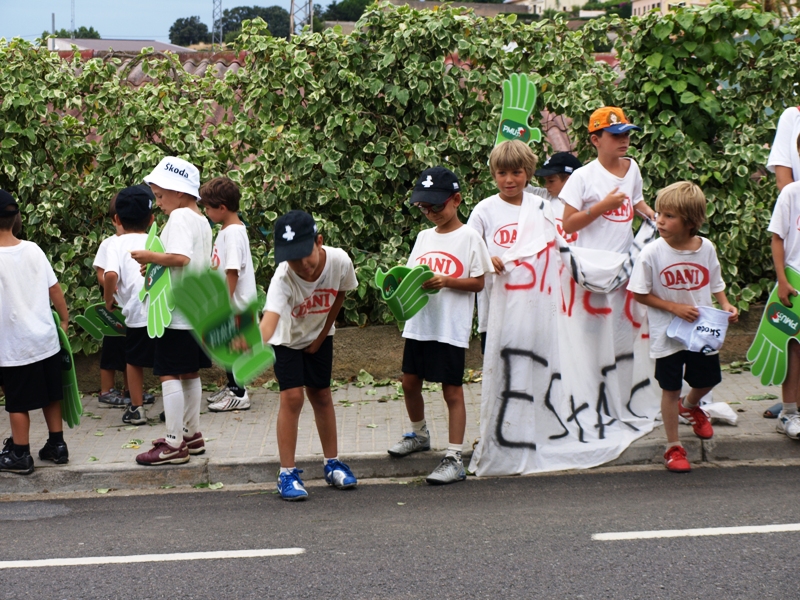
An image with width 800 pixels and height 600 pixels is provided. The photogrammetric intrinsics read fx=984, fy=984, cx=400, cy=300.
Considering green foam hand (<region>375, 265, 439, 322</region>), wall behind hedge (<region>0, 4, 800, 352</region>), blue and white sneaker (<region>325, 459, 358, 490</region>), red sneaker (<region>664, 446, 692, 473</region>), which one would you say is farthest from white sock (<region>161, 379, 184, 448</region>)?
red sneaker (<region>664, 446, 692, 473</region>)

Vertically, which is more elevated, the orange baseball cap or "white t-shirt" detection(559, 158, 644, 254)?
the orange baseball cap

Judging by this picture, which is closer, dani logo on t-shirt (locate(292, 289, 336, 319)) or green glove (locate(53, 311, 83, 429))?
dani logo on t-shirt (locate(292, 289, 336, 319))

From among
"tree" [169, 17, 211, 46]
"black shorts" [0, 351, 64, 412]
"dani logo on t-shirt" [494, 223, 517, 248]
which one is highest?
"tree" [169, 17, 211, 46]

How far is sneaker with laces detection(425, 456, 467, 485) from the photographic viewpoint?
18.5 ft

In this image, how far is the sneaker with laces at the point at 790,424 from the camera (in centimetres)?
603

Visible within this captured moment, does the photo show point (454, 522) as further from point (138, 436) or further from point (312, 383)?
point (138, 436)

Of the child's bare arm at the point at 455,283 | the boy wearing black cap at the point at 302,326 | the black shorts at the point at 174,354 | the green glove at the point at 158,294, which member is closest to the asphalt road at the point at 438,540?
the boy wearing black cap at the point at 302,326

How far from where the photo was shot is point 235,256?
22.3ft

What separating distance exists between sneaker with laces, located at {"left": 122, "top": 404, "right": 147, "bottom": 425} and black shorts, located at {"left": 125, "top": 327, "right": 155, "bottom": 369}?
1.22 ft

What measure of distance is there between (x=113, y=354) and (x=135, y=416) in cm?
70

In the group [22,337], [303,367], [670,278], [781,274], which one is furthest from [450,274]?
[22,337]

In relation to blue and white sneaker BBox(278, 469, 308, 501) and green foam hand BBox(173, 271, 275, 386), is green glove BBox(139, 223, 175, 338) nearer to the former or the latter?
blue and white sneaker BBox(278, 469, 308, 501)

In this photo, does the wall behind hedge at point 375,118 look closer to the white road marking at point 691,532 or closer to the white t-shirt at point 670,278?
the white t-shirt at point 670,278

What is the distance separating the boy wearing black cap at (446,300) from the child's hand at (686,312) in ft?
3.64
